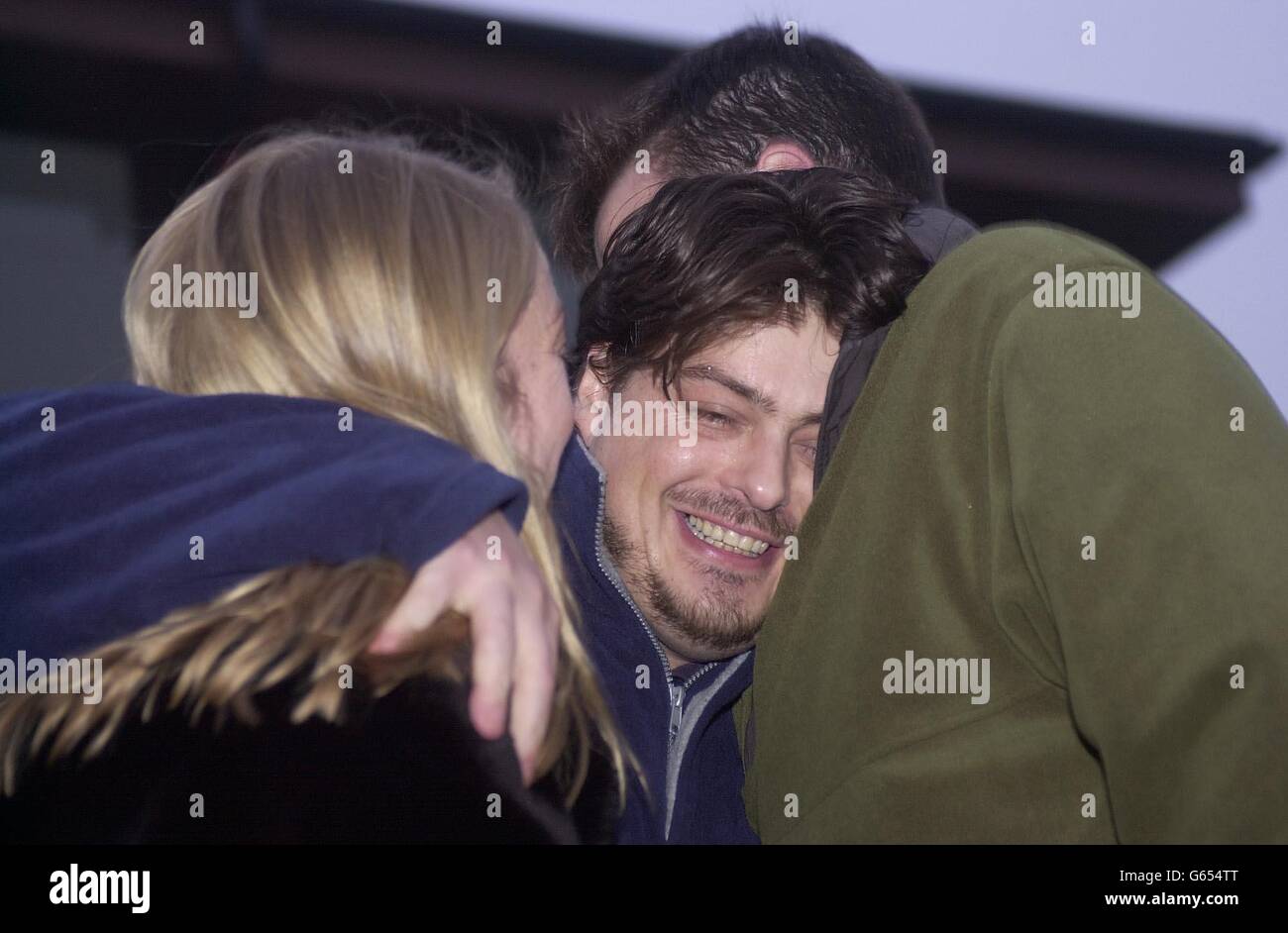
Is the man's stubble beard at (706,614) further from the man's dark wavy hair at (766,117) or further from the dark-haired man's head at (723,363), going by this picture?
the man's dark wavy hair at (766,117)

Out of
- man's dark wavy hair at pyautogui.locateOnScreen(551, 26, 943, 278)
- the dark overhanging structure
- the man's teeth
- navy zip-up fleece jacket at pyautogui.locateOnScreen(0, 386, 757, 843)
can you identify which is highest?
the dark overhanging structure

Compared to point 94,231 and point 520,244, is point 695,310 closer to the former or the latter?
point 520,244


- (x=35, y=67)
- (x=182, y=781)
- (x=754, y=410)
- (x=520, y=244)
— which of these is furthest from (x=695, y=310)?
(x=35, y=67)

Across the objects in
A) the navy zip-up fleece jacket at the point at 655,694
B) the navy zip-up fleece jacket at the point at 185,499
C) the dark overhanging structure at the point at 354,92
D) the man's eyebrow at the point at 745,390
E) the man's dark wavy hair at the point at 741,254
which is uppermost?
the dark overhanging structure at the point at 354,92

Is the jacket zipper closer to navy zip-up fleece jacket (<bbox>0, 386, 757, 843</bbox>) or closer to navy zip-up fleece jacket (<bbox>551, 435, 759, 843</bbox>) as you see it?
navy zip-up fleece jacket (<bbox>551, 435, 759, 843</bbox>)

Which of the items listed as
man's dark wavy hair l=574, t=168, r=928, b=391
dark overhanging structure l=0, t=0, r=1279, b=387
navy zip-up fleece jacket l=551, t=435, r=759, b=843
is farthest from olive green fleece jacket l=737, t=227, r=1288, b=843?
dark overhanging structure l=0, t=0, r=1279, b=387

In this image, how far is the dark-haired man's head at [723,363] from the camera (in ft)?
8.52

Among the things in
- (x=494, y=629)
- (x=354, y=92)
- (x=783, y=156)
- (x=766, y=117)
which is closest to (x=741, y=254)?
(x=783, y=156)

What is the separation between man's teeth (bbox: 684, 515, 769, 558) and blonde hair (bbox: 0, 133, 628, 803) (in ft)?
2.76

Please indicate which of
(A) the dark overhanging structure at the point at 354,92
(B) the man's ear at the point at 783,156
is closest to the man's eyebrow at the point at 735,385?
(B) the man's ear at the point at 783,156

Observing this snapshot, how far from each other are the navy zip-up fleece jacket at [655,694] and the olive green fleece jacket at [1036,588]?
1.18 feet

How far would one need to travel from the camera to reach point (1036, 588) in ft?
5.39

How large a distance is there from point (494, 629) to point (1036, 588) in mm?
718

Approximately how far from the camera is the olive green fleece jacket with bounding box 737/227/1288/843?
4.66ft
